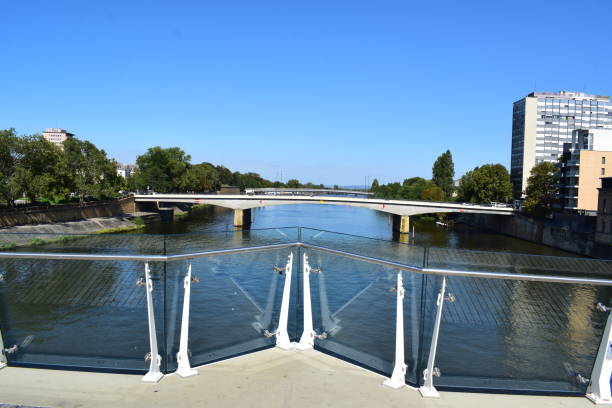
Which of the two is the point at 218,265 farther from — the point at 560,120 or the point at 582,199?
the point at 560,120

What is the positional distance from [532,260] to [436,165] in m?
66.5

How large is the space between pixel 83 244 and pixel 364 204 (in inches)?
1492

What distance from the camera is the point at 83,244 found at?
4.11m

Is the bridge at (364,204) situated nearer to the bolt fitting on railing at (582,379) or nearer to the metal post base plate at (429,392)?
the bolt fitting on railing at (582,379)

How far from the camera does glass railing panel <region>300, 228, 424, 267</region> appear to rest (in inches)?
152

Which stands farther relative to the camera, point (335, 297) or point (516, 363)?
point (335, 297)

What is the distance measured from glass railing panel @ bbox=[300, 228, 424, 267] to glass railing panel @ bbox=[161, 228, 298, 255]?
224 mm

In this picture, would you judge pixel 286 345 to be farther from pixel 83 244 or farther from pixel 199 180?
pixel 199 180

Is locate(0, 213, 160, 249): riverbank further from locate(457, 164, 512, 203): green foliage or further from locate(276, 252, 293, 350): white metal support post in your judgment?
locate(457, 164, 512, 203): green foliage

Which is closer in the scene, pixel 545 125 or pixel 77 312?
pixel 77 312

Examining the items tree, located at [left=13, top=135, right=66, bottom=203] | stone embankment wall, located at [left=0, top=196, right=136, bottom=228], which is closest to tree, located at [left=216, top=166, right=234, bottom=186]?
stone embankment wall, located at [left=0, top=196, right=136, bottom=228]

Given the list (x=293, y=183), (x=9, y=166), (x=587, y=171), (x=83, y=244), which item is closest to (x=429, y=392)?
(x=83, y=244)

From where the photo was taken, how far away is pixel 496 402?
3.45 m

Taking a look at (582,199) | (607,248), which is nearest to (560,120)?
(582,199)
